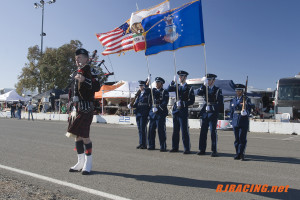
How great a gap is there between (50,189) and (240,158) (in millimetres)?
4400

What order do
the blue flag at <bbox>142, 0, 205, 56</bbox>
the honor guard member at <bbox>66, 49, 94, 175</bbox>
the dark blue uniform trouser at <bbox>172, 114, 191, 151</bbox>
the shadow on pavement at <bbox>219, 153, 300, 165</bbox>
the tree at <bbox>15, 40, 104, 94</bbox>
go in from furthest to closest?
the tree at <bbox>15, 40, 104, 94</bbox>, the blue flag at <bbox>142, 0, 205, 56</bbox>, the dark blue uniform trouser at <bbox>172, 114, 191, 151</bbox>, the shadow on pavement at <bbox>219, 153, 300, 165</bbox>, the honor guard member at <bbox>66, 49, 94, 175</bbox>

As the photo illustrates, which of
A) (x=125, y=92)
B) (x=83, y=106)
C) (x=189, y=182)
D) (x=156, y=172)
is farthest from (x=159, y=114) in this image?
(x=125, y=92)

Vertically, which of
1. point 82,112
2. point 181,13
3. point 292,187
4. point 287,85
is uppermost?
point 181,13

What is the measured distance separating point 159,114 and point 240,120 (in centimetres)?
236

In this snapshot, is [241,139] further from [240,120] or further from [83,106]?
[83,106]

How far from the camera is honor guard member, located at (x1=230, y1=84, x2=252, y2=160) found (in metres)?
6.70

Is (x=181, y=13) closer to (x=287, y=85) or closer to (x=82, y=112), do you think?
(x=82, y=112)

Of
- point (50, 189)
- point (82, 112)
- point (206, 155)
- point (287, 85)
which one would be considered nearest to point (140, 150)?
point (206, 155)

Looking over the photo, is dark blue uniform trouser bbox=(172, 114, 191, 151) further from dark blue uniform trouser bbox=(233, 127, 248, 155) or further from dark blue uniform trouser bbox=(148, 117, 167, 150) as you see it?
dark blue uniform trouser bbox=(233, 127, 248, 155)

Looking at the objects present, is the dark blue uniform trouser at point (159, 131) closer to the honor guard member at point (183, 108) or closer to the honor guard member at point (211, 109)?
the honor guard member at point (183, 108)

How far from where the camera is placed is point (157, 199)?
379cm

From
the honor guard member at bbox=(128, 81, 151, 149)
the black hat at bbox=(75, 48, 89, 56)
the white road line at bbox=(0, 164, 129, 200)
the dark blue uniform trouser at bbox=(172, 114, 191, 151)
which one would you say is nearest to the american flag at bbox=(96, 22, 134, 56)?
the honor guard member at bbox=(128, 81, 151, 149)

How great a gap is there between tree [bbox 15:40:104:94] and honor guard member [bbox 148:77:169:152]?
119 feet

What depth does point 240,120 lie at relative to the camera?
6.81m
